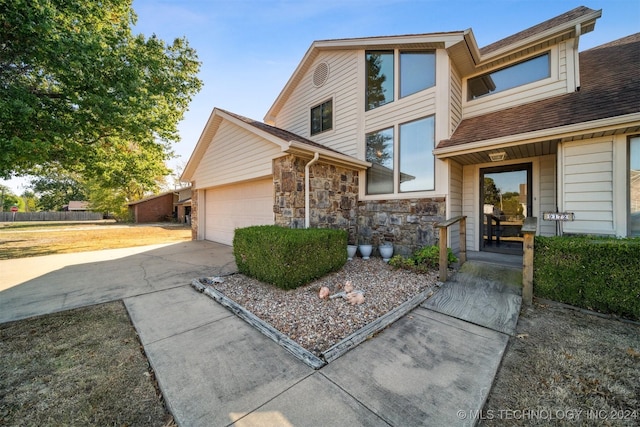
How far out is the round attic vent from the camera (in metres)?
8.03

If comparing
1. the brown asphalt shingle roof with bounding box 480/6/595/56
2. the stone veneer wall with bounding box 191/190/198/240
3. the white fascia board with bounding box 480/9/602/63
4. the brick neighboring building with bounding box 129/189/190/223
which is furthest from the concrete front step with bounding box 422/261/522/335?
the brick neighboring building with bounding box 129/189/190/223

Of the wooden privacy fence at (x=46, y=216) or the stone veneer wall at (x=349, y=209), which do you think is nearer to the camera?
the stone veneer wall at (x=349, y=209)

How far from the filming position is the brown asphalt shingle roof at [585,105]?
13.5 feet

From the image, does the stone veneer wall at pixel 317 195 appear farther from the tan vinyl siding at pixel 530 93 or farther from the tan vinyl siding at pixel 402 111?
the tan vinyl siding at pixel 530 93

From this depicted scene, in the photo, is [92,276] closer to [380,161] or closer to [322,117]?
[380,161]

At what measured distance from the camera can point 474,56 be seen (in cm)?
579

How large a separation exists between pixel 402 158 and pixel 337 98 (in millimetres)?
3075

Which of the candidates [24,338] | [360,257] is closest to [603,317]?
[360,257]

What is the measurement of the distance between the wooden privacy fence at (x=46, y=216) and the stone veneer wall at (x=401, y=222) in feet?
137

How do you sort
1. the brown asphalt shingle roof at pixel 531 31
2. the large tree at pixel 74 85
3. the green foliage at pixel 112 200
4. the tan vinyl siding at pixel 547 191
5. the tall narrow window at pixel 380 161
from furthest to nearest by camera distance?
1. the green foliage at pixel 112 200
2. the tall narrow window at pixel 380 161
3. the large tree at pixel 74 85
4. the brown asphalt shingle roof at pixel 531 31
5. the tan vinyl siding at pixel 547 191

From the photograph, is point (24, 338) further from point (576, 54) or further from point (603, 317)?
point (576, 54)

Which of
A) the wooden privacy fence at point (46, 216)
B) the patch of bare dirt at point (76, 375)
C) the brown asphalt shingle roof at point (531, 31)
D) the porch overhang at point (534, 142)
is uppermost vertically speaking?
the brown asphalt shingle roof at point (531, 31)

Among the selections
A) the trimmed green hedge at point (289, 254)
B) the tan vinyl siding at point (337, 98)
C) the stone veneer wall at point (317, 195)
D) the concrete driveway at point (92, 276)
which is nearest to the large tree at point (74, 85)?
the concrete driveway at point (92, 276)

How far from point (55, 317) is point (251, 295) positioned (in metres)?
2.60
